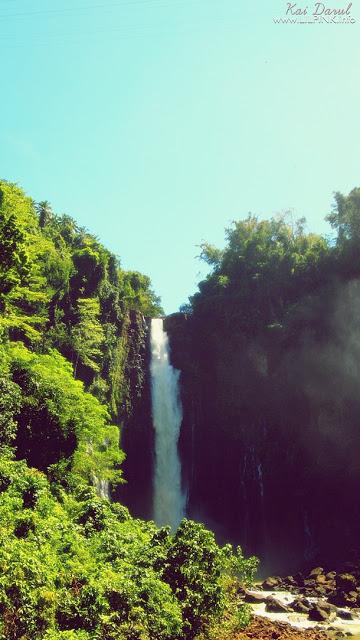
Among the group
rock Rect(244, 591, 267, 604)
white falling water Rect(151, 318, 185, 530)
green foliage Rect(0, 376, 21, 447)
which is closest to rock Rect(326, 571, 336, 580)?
rock Rect(244, 591, 267, 604)

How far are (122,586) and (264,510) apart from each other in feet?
70.7

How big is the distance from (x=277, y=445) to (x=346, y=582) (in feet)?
35.1

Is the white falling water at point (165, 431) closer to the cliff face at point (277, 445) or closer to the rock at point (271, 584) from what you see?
the cliff face at point (277, 445)

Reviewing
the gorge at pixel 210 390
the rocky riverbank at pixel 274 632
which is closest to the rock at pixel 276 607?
the gorge at pixel 210 390

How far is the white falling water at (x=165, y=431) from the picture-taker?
28219mm

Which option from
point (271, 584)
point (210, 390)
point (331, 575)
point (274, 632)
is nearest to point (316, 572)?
point (331, 575)

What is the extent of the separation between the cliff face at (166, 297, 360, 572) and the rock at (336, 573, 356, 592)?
5.34 metres

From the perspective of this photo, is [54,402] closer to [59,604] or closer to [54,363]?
[54,363]

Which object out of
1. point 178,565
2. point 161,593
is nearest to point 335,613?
point 178,565

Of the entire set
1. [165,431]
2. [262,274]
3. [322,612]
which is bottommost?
[322,612]

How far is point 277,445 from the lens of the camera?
2820 cm

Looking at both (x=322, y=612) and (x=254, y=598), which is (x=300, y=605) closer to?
(x=322, y=612)

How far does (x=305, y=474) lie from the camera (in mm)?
27125

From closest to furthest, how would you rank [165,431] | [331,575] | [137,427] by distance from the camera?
1. [331,575]
2. [137,427]
3. [165,431]
